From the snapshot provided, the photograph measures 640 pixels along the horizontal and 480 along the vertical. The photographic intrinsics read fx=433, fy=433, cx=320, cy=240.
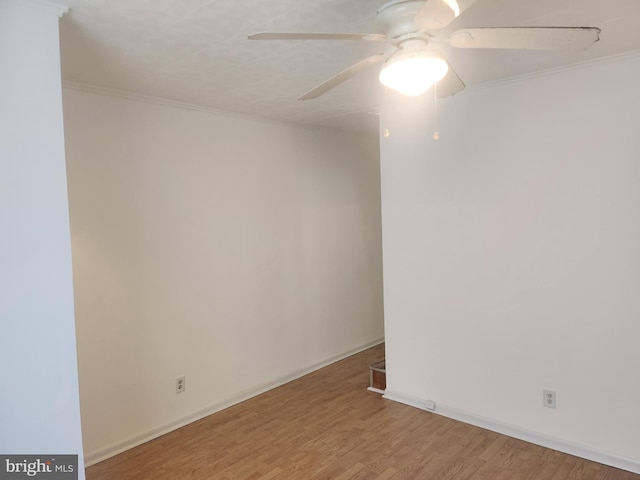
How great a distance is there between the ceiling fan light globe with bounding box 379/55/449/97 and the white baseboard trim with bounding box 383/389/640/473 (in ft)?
8.27

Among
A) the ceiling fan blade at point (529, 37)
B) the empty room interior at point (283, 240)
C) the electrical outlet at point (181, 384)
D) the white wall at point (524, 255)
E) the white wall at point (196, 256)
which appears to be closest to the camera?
Result: the ceiling fan blade at point (529, 37)

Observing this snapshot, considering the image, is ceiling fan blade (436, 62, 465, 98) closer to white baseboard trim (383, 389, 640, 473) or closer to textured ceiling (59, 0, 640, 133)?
textured ceiling (59, 0, 640, 133)

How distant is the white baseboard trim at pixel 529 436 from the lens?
8.54 ft

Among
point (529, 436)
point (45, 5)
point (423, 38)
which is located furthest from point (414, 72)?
point (529, 436)

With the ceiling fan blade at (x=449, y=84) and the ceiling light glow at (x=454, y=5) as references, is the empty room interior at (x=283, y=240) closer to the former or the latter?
the ceiling fan blade at (x=449, y=84)

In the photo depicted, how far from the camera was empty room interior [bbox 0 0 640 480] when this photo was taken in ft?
5.60

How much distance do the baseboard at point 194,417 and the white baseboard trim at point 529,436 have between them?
1027 millimetres

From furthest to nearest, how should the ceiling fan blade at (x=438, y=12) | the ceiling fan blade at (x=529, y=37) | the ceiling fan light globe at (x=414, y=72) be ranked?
the ceiling fan light globe at (x=414, y=72)
the ceiling fan blade at (x=529, y=37)
the ceiling fan blade at (x=438, y=12)

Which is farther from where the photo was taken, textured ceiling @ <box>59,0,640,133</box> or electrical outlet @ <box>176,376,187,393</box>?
electrical outlet @ <box>176,376,187,393</box>

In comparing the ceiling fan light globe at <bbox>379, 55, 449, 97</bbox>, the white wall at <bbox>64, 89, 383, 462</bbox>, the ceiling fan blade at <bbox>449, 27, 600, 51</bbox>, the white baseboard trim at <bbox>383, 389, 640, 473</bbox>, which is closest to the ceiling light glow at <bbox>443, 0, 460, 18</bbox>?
the ceiling fan blade at <bbox>449, 27, 600, 51</bbox>

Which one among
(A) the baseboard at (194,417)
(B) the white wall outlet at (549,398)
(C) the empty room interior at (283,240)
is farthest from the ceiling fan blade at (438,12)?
(A) the baseboard at (194,417)

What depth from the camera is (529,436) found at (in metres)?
2.93

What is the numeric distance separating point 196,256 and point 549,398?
8.89 feet

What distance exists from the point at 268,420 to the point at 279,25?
277cm
